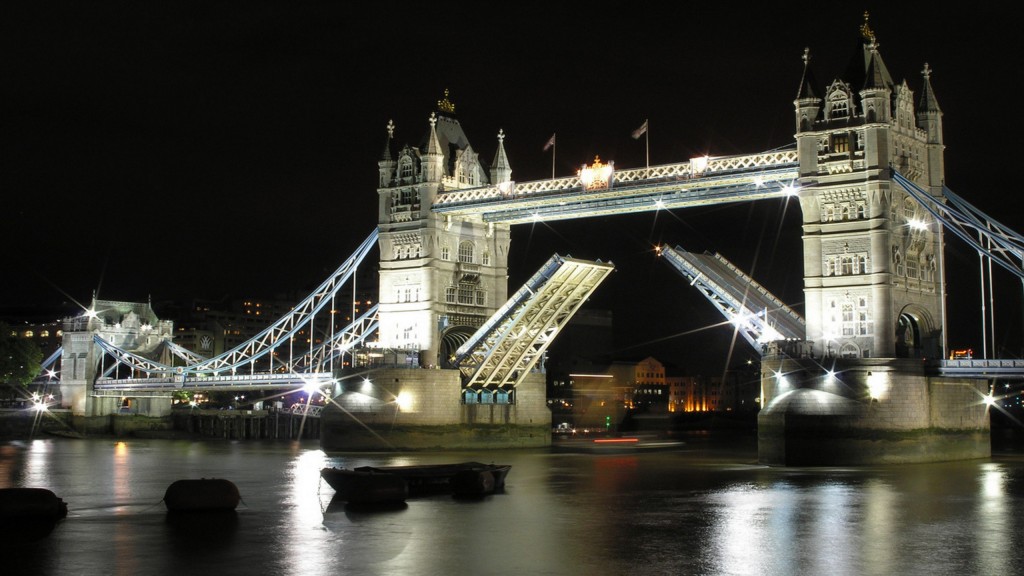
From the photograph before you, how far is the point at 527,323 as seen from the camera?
50.2 metres

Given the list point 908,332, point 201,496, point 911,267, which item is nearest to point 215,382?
point 908,332

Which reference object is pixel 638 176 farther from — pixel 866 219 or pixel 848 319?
pixel 848 319

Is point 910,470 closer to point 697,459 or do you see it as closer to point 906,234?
point 906,234

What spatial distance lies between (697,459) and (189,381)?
34525mm

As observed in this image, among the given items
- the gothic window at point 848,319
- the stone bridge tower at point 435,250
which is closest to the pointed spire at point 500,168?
the stone bridge tower at point 435,250

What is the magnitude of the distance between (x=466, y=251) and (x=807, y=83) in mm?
17829

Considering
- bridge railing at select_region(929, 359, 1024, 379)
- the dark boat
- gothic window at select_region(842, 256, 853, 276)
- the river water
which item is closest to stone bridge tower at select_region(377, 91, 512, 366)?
the river water

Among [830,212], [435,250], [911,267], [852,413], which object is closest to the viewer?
[852,413]

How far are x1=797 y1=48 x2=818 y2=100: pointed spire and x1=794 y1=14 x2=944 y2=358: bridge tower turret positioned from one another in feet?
0.12

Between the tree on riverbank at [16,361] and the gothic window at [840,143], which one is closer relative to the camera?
the gothic window at [840,143]

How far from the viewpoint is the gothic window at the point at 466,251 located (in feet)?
182

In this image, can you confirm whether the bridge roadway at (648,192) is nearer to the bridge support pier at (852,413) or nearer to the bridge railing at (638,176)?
the bridge railing at (638,176)

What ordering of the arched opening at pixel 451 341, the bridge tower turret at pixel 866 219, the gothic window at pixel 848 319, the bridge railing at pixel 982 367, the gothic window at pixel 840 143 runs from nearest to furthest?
1. the bridge railing at pixel 982 367
2. the bridge tower turret at pixel 866 219
3. the gothic window at pixel 848 319
4. the gothic window at pixel 840 143
5. the arched opening at pixel 451 341

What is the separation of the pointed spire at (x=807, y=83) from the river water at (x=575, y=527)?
13776 millimetres
